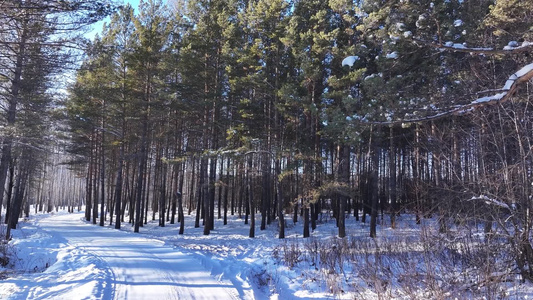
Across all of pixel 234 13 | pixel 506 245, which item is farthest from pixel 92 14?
pixel 234 13

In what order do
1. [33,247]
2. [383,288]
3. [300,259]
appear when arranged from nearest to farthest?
1. [383,288]
2. [300,259]
3. [33,247]

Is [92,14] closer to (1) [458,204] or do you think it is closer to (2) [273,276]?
(2) [273,276]

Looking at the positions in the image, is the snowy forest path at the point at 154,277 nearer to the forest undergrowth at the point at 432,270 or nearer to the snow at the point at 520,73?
the forest undergrowth at the point at 432,270

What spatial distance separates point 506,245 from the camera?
6.01m

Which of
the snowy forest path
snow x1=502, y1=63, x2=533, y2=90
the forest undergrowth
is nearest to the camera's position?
snow x1=502, y1=63, x2=533, y2=90

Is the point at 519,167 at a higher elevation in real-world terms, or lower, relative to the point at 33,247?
higher

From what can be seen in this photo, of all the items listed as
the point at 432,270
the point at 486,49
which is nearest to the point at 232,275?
the point at 432,270

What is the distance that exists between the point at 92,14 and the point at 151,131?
13814 millimetres

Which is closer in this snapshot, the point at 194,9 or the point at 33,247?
the point at 33,247

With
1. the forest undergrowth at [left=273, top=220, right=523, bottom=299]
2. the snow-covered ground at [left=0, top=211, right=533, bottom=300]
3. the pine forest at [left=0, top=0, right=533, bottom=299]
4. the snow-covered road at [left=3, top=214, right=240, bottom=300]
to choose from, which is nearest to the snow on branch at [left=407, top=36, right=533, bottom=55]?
the pine forest at [left=0, top=0, right=533, bottom=299]

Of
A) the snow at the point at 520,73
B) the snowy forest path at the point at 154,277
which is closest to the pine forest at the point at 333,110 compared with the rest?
the snow at the point at 520,73

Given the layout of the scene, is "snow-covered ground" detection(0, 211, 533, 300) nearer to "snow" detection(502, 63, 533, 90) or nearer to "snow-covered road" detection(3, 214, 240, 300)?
"snow-covered road" detection(3, 214, 240, 300)

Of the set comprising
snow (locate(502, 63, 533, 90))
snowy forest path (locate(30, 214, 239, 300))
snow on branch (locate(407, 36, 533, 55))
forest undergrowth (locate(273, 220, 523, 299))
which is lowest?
snowy forest path (locate(30, 214, 239, 300))

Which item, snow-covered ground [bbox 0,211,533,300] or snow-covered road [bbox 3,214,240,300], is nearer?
snow-covered ground [bbox 0,211,533,300]
